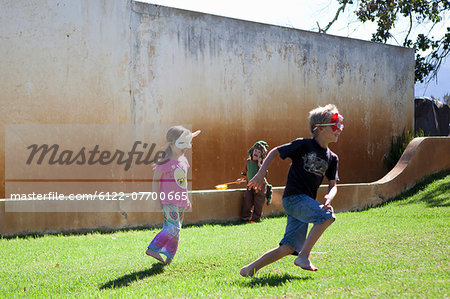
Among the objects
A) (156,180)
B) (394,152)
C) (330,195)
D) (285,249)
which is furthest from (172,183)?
(394,152)

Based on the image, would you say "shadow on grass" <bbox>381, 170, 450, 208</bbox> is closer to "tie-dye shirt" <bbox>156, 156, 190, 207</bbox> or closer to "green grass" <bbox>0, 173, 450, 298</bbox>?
"green grass" <bbox>0, 173, 450, 298</bbox>

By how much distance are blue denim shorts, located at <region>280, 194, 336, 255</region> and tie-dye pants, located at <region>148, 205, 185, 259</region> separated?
1.47m

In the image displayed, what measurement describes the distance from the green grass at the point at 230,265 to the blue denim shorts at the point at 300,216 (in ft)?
1.19

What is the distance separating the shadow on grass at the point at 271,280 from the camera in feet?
15.3

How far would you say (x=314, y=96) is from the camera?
1428 cm

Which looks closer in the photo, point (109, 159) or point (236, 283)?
point (236, 283)

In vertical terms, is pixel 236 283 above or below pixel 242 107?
below

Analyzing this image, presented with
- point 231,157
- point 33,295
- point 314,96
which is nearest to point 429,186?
point 314,96

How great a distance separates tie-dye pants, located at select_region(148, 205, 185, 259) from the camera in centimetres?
573

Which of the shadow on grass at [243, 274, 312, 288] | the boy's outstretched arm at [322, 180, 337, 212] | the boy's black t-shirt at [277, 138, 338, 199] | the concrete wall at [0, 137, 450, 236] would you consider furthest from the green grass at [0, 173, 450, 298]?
the boy's black t-shirt at [277, 138, 338, 199]

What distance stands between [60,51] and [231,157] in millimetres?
4714

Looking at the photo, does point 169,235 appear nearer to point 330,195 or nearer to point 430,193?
point 330,195

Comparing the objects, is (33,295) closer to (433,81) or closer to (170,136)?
(170,136)

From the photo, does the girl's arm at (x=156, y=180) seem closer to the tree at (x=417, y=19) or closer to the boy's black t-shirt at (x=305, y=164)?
the boy's black t-shirt at (x=305, y=164)
